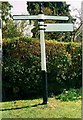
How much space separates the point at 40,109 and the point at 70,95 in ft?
2.09

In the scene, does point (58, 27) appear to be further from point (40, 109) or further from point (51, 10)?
point (40, 109)

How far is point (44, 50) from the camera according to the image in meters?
5.72

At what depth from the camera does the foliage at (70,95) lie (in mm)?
5633

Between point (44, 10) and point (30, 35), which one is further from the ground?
point (44, 10)

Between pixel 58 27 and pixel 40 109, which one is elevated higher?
pixel 58 27

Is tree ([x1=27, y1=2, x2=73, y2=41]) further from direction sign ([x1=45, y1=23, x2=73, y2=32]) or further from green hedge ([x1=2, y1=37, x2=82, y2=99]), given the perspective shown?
green hedge ([x1=2, y1=37, x2=82, y2=99])

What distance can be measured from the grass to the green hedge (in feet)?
0.78

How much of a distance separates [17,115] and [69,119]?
89 cm

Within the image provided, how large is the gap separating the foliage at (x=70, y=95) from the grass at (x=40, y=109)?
93 millimetres

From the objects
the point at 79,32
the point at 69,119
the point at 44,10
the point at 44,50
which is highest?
the point at 44,10

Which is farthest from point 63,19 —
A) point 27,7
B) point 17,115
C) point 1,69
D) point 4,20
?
point 17,115

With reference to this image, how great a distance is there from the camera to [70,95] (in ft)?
18.6

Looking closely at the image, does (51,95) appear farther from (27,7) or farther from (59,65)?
(27,7)

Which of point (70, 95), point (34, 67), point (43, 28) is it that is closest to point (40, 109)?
point (70, 95)
